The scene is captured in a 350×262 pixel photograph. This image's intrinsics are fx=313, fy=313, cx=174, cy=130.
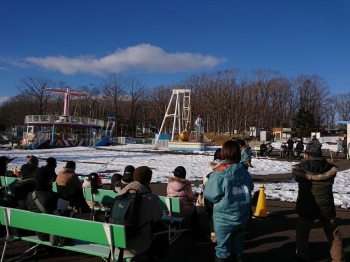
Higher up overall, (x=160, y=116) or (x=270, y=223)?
(x=160, y=116)

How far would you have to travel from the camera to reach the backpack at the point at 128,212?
11.6 feet

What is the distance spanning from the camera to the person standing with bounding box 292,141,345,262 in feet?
13.3

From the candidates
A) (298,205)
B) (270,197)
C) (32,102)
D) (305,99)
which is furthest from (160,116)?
(298,205)

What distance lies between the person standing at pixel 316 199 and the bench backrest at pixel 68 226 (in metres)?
2.43

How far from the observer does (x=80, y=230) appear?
3639mm

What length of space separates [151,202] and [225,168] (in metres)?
0.97

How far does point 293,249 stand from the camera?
16.6ft

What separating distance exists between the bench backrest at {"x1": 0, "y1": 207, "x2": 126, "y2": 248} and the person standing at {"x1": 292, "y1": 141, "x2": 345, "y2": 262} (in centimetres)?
243

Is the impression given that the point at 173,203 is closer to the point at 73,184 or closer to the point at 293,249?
the point at 293,249

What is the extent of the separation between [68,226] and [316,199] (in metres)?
3.14

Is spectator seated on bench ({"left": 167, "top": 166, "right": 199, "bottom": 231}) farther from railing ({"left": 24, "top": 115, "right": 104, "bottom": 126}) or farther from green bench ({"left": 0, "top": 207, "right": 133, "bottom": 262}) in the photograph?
railing ({"left": 24, "top": 115, "right": 104, "bottom": 126})

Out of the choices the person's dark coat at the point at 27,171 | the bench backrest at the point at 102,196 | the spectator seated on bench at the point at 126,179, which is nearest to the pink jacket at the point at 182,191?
the spectator seated on bench at the point at 126,179

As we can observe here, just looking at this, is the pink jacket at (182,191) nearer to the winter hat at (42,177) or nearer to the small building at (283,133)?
the winter hat at (42,177)

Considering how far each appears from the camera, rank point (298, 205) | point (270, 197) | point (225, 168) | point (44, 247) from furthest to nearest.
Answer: point (270, 197)
point (44, 247)
point (298, 205)
point (225, 168)
